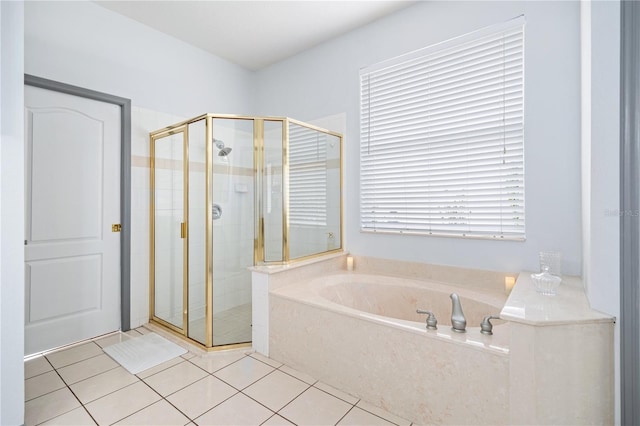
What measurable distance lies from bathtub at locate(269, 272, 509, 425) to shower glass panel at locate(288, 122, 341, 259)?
1.27 ft

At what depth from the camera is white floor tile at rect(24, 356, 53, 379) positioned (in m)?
1.96

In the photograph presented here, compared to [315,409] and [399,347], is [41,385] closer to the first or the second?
[315,409]

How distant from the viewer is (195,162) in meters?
2.41

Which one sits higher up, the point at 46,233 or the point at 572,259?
the point at 46,233

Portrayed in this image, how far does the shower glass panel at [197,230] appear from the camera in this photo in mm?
2342

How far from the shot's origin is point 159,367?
2.04 meters

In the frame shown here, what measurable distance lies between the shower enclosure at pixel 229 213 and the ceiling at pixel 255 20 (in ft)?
3.21

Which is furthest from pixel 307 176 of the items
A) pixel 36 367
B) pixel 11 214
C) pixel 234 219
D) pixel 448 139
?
pixel 36 367

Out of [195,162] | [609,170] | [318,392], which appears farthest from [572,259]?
[195,162]

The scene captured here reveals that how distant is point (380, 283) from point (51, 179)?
2.65m

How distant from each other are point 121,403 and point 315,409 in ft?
3.50

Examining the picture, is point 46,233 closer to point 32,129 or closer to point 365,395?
point 32,129

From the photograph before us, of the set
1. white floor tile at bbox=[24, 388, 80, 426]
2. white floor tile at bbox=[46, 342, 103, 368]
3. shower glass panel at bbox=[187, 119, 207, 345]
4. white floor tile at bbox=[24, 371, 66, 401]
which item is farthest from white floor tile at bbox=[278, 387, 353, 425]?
white floor tile at bbox=[46, 342, 103, 368]

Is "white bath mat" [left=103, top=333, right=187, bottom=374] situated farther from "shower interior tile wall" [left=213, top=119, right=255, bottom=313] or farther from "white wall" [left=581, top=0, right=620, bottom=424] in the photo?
"white wall" [left=581, top=0, right=620, bottom=424]
